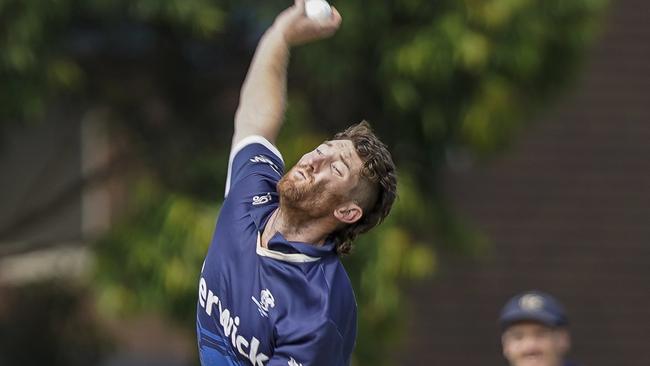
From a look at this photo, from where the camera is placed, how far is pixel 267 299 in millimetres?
4562

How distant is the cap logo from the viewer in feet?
21.3

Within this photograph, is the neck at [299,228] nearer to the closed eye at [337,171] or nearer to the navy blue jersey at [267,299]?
the navy blue jersey at [267,299]

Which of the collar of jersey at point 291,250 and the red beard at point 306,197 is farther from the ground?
the red beard at point 306,197

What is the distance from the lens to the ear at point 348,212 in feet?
15.3

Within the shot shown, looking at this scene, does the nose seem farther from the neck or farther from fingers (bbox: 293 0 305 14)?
fingers (bbox: 293 0 305 14)

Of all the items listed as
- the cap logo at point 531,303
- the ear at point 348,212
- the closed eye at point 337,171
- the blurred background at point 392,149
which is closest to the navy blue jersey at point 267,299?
the ear at point 348,212

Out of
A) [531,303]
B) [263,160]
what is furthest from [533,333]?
[263,160]

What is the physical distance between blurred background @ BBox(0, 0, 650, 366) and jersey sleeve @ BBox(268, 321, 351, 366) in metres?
3.92

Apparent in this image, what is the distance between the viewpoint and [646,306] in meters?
13.7

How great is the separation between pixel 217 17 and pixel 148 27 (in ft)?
2.92

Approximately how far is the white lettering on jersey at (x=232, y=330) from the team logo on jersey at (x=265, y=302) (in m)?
0.08

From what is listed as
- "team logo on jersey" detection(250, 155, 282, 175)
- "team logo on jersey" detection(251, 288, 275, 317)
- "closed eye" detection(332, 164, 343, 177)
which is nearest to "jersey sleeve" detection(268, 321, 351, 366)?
"team logo on jersey" detection(251, 288, 275, 317)

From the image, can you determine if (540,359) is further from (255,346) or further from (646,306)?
(646,306)

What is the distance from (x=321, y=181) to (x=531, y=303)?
7.14ft
